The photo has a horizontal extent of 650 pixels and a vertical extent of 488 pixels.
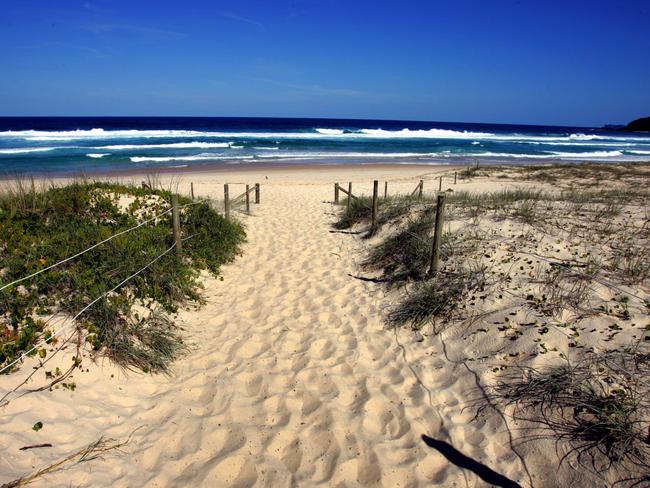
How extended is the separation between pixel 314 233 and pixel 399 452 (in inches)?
285

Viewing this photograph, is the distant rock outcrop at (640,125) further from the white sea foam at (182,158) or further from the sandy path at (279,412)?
the sandy path at (279,412)

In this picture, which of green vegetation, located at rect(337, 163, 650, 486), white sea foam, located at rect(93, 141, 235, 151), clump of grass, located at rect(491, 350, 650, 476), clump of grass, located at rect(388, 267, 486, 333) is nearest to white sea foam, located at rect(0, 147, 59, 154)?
white sea foam, located at rect(93, 141, 235, 151)

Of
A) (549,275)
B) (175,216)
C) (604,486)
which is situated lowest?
(604,486)

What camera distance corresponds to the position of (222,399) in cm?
429

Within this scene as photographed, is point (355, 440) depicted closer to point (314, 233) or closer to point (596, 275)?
point (596, 275)

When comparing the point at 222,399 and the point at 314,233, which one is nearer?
the point at 222,399

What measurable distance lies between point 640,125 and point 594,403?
126 m

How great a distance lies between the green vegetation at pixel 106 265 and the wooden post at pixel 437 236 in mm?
3628

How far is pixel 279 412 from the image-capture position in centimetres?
411

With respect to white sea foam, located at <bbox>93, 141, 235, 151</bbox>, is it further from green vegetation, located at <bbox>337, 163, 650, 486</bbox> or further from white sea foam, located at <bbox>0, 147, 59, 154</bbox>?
green vegetation, located at <bbox>337, 163, 650, 486</bbox>

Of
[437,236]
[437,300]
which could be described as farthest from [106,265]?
[437,236]

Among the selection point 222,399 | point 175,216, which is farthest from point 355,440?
point 175,216

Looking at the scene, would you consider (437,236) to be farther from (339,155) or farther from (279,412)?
(339,155)

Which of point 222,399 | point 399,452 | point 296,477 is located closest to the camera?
point 296,477
